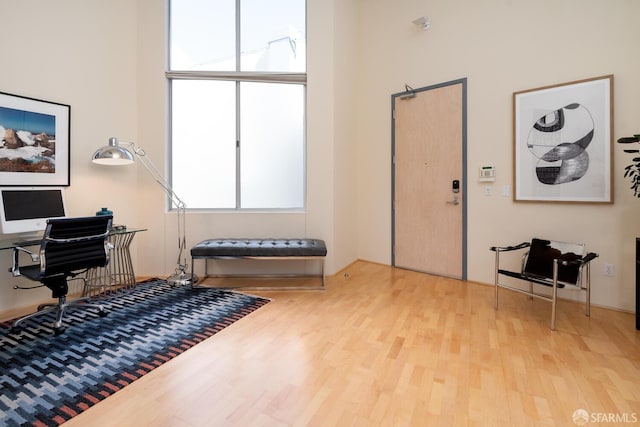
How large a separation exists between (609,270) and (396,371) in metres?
2.60

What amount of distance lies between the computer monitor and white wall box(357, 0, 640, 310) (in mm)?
3817

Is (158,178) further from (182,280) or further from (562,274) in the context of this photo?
(562,274)

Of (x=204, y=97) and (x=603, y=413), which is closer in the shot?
(x=603, y=413)

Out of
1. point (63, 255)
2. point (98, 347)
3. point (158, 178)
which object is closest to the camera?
point (98, 347)

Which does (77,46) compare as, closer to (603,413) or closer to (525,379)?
(525,379)

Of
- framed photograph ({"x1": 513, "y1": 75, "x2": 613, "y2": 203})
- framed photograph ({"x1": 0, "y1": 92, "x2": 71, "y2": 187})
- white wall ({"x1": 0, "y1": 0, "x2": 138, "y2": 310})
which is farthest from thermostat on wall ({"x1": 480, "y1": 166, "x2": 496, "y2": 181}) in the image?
framed photograph ({"x1": 0, "y1": 92, "x2": 71, "y2": 187})

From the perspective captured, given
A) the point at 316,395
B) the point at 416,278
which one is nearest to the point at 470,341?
the point at 316,395

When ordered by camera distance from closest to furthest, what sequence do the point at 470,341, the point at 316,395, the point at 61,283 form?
the point at 316,395, the point at 470,341, the point at 61,283

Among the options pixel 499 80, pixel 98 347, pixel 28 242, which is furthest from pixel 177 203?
pixel 499 80

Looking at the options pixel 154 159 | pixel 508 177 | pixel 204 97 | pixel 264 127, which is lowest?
pixel 508 177

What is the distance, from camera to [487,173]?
3789 mm

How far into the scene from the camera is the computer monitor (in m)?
2.77

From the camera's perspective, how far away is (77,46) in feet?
11.6

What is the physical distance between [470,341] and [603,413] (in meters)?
0.87
